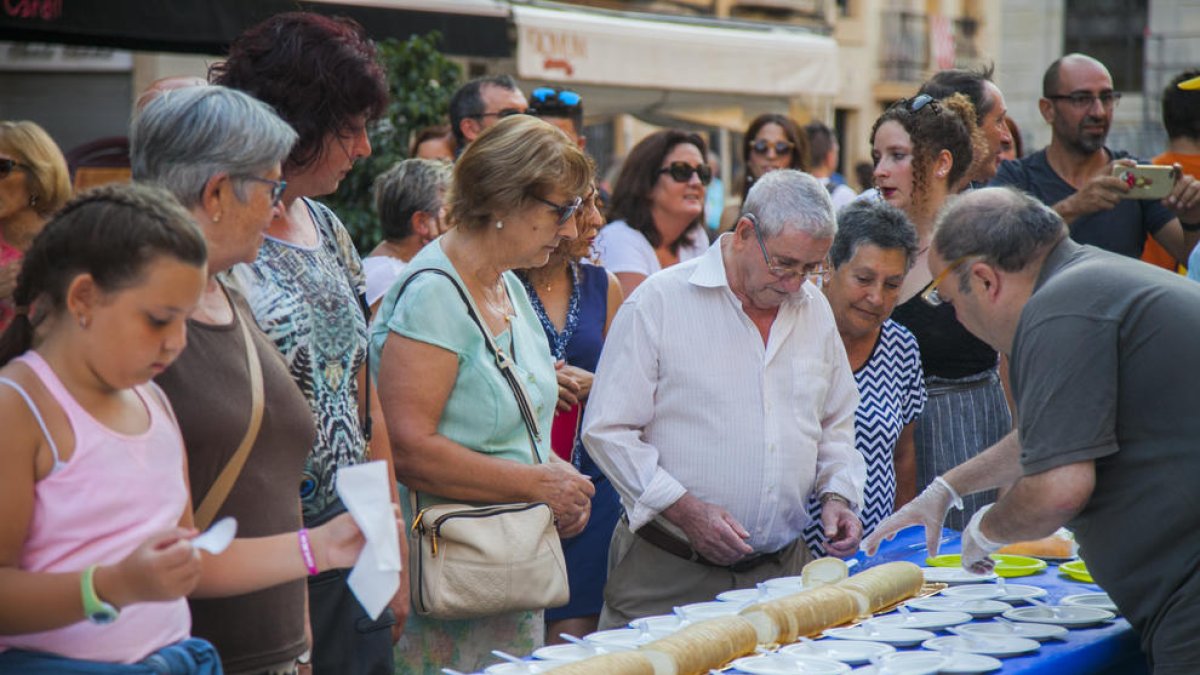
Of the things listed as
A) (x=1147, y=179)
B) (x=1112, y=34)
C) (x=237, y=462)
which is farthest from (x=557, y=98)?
(x=1112, y=34)

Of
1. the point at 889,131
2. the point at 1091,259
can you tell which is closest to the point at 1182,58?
the point at 889,131

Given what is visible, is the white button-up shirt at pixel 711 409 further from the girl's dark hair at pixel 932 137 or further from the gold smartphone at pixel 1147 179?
the gold smartphone at pixel 1147 179

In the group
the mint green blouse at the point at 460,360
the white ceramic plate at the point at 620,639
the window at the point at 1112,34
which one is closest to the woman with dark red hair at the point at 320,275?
the mint green blouse at the point at 460,360

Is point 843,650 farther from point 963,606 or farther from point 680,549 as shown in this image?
point 680,549

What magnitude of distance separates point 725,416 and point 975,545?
72 centimetres


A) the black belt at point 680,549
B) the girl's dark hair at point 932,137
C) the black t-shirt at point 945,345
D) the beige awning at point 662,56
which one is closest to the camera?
the black belt at point 680,549

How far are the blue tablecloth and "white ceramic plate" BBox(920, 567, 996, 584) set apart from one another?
122mm

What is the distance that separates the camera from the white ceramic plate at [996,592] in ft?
10.9

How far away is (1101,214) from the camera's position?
557cm

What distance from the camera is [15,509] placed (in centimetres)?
196

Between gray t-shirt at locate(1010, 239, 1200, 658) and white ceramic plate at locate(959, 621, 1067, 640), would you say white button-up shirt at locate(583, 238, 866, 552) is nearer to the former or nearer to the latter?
white ceramic plate at locate(959, 621, 1067, 640)

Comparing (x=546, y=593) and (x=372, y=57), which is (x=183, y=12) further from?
(x=546, y=593)

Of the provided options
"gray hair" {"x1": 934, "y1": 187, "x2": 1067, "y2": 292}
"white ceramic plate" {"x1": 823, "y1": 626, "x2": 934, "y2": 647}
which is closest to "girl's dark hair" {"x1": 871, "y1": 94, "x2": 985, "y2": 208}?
"gray hair" {"x1": 934, "y1": 187, "x2": 1067, "y2": 292}

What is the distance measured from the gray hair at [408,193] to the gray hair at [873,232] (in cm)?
157
